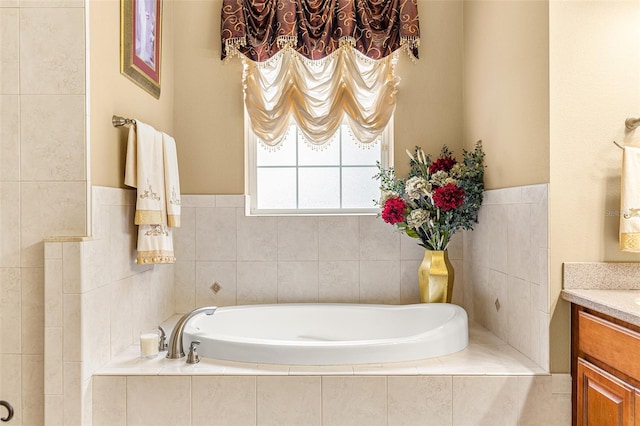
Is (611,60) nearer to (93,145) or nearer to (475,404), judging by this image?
(475,404)

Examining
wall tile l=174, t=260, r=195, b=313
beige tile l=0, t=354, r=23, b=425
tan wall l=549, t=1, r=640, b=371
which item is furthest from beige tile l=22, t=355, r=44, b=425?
tan wall l=549, t=1, r=640, b=371

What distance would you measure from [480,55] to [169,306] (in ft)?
7.56

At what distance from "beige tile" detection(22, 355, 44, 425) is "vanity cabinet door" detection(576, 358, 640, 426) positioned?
2062 millimetres

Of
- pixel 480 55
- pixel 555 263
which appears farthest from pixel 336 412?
pixel 480 55

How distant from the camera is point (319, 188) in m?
3.17

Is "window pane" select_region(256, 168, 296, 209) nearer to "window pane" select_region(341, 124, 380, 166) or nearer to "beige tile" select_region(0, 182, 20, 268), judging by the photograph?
"window pane" select_region(341, 124, 380, 166)

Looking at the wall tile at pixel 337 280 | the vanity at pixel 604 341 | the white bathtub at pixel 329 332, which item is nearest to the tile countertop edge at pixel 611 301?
the vanity at pixel 604 341

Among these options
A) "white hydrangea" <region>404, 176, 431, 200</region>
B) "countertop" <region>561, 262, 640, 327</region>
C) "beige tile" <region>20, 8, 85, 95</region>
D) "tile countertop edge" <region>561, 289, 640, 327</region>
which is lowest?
"tile countertop edge" <region>561, 289, 640, 327</region>

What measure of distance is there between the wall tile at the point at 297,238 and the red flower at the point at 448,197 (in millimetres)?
787

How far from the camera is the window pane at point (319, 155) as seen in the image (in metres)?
3.15

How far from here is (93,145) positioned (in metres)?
2.04

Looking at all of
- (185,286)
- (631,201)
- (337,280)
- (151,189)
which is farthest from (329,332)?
(631,201)

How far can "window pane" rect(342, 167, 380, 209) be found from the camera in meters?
3.16

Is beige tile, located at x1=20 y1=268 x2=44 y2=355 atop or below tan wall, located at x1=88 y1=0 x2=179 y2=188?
below
